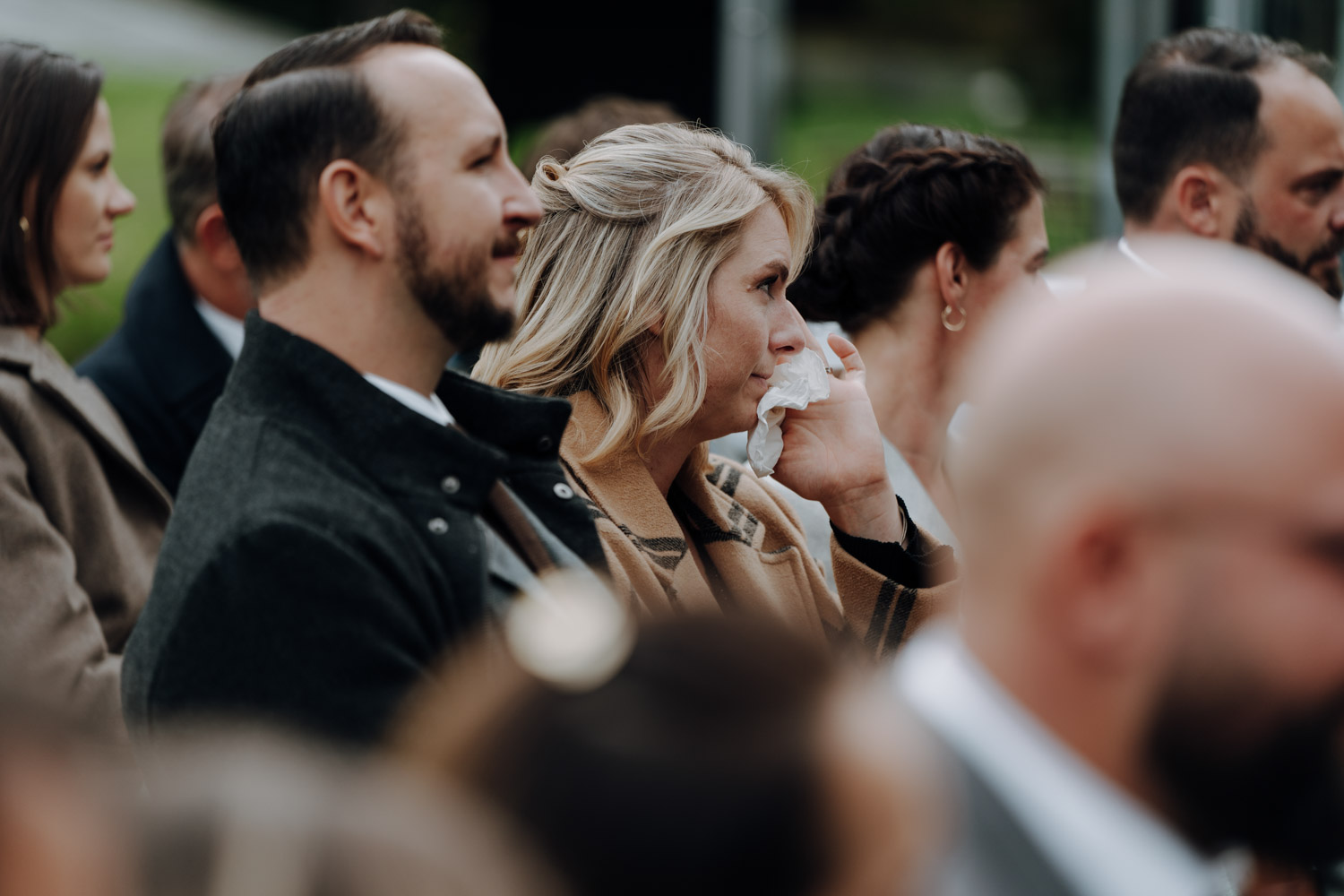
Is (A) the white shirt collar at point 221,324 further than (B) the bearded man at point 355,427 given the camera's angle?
Yes

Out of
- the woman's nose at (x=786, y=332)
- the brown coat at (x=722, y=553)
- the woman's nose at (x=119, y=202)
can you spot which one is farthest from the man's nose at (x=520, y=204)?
the woman's nose at (x=119, y=202)

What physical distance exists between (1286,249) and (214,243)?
3151 mm

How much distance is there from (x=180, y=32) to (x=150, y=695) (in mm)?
10234

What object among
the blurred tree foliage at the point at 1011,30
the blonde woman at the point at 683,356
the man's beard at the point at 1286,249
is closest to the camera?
the blonde woman at the point at 683,356

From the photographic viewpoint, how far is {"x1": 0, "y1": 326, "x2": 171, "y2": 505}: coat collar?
2924mm

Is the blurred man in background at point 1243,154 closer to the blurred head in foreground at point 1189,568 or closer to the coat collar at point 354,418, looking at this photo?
the coat collar at point 354,418

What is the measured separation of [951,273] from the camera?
3.89 meters

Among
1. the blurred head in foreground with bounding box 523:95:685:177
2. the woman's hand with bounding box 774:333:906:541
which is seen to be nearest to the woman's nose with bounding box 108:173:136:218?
the blurred head in foreground with bounding box 523:95:685:177

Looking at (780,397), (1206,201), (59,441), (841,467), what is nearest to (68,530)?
(59,441)

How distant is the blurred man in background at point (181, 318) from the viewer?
147 inches

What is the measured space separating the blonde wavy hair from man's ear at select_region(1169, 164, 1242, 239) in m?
2.03

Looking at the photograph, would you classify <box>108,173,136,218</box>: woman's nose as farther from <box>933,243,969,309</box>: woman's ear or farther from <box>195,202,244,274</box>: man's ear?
<box>933,243,969,309</box>: woman's ear

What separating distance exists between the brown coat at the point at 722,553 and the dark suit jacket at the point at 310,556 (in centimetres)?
54

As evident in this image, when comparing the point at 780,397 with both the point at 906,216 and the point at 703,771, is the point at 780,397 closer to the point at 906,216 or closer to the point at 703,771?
the point at 906,216
